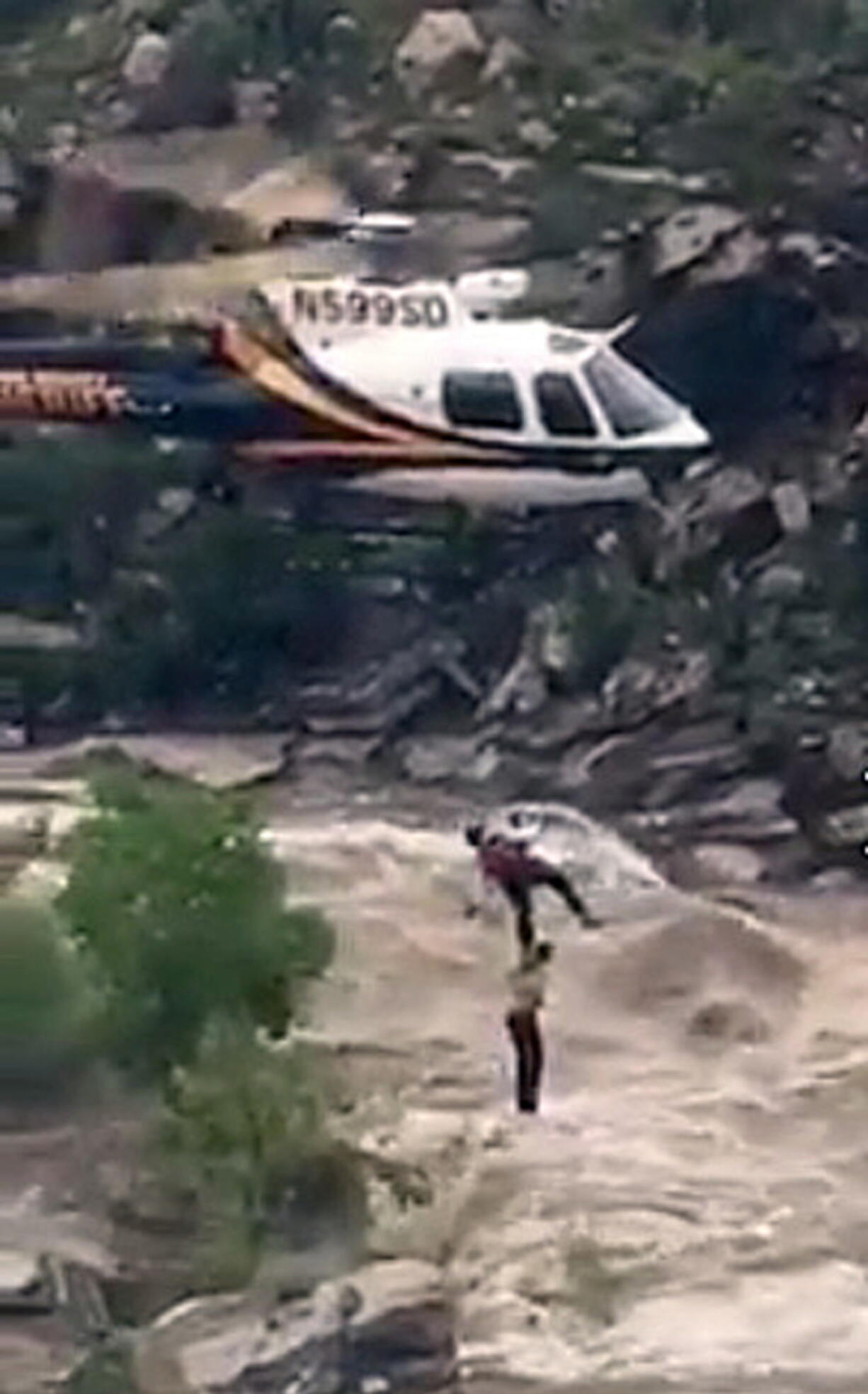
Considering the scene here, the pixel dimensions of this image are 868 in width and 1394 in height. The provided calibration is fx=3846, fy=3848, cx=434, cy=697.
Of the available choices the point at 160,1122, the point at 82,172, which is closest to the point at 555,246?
the point at 82,172

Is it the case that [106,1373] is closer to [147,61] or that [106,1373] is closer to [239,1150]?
[239,1150]

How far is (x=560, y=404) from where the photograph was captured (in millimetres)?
4746

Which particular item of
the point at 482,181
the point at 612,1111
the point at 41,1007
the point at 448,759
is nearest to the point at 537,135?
the point at 482,181

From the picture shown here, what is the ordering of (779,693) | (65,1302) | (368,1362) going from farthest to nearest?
(779,693)
(65,1302)
(368,1362)

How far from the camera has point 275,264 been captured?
4.91 m

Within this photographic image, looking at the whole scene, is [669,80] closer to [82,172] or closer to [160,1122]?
[82,172]

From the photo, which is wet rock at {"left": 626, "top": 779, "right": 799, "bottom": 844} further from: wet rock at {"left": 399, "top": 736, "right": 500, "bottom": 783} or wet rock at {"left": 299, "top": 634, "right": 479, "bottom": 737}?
wet rock at {"left": 299, "top": 634, "right": 479, "bottom": 737}

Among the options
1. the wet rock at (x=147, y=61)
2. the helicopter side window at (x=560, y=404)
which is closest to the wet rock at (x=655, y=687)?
the helicopter side window at (x=560, y=404)

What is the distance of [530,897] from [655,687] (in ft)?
2.01

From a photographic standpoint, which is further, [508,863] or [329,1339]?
[508,863]

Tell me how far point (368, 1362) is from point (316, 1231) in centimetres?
21

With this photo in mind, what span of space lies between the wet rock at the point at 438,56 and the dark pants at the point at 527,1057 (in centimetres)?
143

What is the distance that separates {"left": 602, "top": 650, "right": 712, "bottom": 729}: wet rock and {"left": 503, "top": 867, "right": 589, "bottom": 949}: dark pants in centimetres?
46

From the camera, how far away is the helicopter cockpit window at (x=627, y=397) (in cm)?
480
